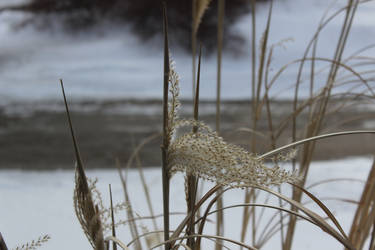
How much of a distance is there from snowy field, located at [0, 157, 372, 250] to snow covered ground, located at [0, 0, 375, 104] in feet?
2.99

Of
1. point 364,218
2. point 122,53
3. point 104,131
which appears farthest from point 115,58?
point 364,218

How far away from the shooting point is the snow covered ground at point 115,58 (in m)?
2.31

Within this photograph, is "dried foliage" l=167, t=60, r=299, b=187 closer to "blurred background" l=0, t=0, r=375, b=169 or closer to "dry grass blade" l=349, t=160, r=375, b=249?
"dry grass blade" l=349, t=160, r=375, b=249

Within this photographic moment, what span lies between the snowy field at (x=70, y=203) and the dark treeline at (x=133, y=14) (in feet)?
3.75

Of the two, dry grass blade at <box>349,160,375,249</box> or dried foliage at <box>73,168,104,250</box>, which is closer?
dried foliage at <box>73,168,104,250</box>

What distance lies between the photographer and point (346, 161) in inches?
59.8

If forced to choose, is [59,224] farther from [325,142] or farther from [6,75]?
[6,75]

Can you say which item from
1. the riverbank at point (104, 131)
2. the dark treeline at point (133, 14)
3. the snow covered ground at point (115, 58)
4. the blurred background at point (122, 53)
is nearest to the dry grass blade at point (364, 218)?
the riverbank at point (104, 131)

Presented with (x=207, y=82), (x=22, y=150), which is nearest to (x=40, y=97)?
(x=22, y=150)

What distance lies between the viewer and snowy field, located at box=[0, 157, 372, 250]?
92 cm

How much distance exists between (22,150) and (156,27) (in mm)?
1170

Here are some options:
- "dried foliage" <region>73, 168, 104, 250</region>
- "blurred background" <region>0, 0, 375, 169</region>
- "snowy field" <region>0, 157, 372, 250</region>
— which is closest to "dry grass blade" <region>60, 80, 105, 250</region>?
"dried foliage" <region>73, 168, 104, 250</region>

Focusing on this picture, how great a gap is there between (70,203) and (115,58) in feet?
4.63

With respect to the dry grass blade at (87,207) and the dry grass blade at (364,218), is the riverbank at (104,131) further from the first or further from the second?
the dry grass blade at (87,207)
